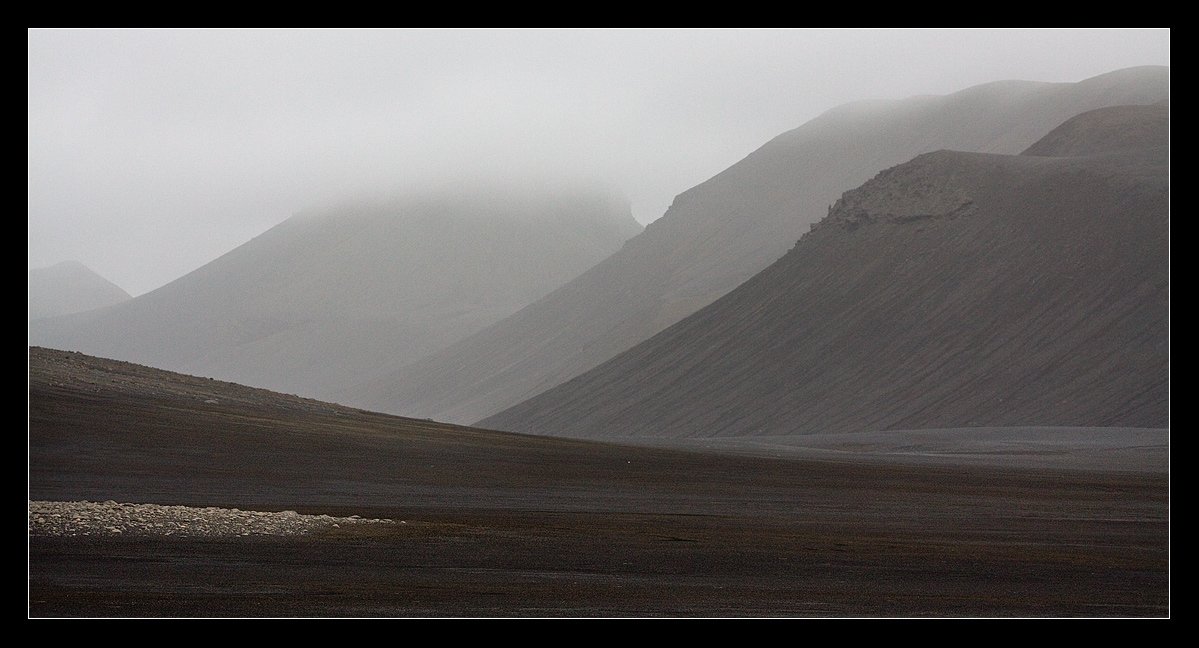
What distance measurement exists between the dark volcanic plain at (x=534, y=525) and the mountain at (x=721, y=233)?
9272 centimetres

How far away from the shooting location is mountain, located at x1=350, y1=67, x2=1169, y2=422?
142000 millimetres

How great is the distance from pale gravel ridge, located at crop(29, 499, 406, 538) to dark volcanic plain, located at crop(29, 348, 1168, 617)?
22.6 inches

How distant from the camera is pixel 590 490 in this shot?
31594 mm

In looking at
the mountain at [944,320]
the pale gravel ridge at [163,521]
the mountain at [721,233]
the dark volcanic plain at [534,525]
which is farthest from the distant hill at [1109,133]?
the pale gravel ridge at [163,521]

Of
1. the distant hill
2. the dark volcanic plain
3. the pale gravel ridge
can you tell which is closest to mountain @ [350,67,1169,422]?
the distant hill

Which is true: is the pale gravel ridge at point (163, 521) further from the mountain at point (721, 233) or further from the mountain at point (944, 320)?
the mountain at point (721, 233)

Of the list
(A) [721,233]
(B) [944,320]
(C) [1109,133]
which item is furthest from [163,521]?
(A) [721,233]

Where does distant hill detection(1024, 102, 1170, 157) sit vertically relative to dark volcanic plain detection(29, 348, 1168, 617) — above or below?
above

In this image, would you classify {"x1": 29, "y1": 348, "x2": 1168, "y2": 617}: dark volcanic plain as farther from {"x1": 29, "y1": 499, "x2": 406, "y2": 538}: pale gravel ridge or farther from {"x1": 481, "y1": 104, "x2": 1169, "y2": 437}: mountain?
{"x1": 481, "y1": 104, "x2": 1169, "y2": 437}: mountain

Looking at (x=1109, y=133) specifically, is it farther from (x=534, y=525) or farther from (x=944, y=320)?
(x=534, y=525)

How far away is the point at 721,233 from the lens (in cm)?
16000

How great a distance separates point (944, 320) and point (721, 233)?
2876 inches
